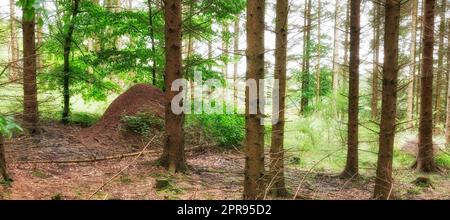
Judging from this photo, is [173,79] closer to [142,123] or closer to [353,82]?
[142,123]

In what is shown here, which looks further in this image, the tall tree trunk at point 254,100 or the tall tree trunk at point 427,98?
the tall tree trunk at point 427,98

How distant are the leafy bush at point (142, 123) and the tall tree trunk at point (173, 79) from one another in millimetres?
2664

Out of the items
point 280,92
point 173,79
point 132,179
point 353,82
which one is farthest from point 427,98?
point 132,179

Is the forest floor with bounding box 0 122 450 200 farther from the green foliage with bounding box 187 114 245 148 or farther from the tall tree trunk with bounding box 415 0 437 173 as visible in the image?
the green foliage with bounding box 187 114 245 148

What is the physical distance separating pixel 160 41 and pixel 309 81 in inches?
470

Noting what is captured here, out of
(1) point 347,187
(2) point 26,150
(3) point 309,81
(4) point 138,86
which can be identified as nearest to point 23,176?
(2) point 26,150

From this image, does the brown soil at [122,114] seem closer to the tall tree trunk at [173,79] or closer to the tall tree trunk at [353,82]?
the tall tree trunk at [173,79]

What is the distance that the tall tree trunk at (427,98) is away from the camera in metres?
11.3

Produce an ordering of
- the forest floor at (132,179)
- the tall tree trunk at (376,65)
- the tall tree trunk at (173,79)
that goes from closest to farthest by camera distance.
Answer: the tall tree trunk at (376,65)
the forest floor at (132,179)
the tall tree trunk at (173,79)

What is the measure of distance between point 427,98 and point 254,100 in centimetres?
818

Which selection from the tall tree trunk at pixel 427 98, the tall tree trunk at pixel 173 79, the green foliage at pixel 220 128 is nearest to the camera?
the tall tree trunk at pixel 173 79

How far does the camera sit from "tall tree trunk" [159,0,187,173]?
8.91 meters

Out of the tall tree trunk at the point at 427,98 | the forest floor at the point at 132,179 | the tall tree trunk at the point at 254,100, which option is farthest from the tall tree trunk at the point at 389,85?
the tall tree trunk at the point at 427,98

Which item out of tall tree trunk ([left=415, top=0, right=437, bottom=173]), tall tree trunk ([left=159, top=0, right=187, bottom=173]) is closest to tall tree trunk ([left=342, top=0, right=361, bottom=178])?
tall tree trunk ([left=415, top=0, right=437, bottom=173])
